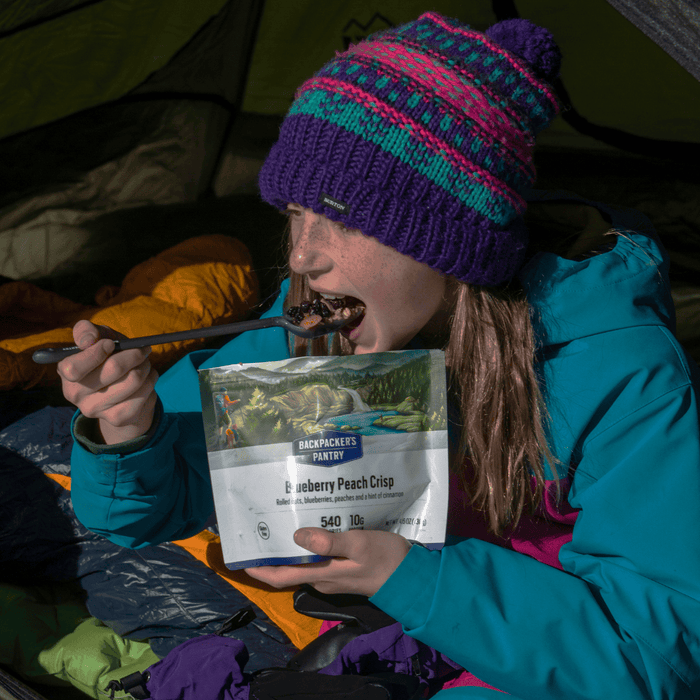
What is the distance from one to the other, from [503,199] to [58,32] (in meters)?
1.63

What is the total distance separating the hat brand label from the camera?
853 mm

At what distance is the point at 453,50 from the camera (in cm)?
85

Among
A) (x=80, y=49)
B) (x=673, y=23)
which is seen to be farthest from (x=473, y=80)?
(x=80, y=49)

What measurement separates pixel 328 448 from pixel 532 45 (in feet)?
2.15

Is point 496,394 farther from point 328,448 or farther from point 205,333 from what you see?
point 205,333

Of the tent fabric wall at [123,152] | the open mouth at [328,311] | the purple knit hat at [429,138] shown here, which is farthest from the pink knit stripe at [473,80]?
the tent fabric wall at [123,152]

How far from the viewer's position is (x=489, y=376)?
1018 mm

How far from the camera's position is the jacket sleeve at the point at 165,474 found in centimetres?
94

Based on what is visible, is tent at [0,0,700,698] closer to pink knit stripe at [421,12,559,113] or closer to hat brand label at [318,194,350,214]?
hat brand label at [318,194,350,214]

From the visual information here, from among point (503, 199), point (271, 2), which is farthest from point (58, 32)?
point (503, 199)

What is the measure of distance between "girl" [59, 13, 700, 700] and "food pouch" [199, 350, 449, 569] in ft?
0.15

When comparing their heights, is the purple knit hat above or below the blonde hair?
above

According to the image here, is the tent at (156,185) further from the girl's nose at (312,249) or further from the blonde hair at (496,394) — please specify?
the girl's nose at (312,249)

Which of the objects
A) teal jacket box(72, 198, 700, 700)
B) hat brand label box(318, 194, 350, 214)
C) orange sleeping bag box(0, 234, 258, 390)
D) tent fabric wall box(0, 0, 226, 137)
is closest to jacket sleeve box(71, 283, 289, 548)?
teal jacket box(72, 198, 700, 700)
